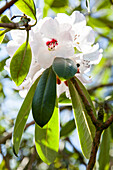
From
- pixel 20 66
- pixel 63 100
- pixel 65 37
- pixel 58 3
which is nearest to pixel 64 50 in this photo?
pixel 65 37

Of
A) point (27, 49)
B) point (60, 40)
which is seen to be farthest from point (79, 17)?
point (27, 49)

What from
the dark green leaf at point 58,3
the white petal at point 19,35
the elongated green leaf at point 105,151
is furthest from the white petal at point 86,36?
the dark green leaf at point 58,3

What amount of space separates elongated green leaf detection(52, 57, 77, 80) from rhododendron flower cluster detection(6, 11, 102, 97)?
0.07 metres

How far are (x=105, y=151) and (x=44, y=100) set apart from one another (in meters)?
0.65

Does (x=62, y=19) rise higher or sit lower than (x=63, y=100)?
higher

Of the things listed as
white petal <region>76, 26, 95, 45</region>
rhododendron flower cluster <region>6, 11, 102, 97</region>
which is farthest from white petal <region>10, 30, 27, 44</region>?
white petal <region>76, 26, 95, 45</region>

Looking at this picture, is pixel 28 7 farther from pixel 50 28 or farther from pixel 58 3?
pixel 58 3

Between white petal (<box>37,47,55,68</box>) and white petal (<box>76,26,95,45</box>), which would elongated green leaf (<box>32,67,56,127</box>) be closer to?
white petal (<box>37,47,55,68</box>)

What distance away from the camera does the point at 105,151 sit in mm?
1536

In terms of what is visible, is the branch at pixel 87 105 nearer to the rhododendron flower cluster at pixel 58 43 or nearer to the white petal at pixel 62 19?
the rhododendron flower cluster at pixel 58 43

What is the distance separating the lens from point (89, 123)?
122 centimetres

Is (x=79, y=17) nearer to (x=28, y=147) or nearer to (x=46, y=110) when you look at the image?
(x=46, y=110)

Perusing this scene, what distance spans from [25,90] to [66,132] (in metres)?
0.74

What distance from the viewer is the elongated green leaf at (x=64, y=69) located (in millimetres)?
971
